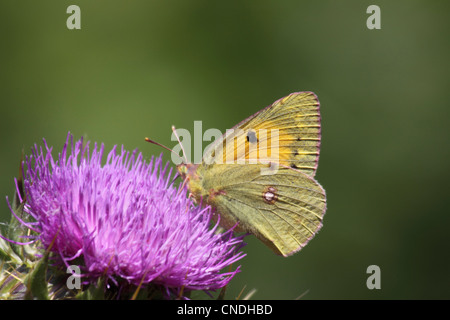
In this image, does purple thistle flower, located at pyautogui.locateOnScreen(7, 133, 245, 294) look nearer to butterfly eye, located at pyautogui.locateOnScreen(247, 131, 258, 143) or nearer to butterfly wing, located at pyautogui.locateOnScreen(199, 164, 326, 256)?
butterfly wing, located at pyautogui.locateOnScreen(199, 164, 326, 256)

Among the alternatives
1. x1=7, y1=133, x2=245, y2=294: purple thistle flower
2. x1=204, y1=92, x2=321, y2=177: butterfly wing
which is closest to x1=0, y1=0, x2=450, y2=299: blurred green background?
x1=204, y1=92, x2=321, y2=177: butterfly wing

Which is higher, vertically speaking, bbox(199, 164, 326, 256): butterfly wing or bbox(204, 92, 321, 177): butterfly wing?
bbox(204, 92, 321, 177): butterfly wing

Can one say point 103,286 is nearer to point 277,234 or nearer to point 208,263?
point 208,263

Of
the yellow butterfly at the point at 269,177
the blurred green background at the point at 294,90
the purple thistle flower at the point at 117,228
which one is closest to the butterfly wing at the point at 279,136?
the yellow butterfly at the point at 269,177

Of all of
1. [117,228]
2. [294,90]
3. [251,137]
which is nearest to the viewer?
[117,228]

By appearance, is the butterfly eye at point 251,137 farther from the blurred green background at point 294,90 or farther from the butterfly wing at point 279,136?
the blurred green background at point 294,90

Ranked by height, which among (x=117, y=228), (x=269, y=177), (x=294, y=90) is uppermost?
(x=294, y=90)

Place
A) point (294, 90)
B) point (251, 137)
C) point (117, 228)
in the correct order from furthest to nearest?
1. point (294, 90)
2. point (251, 137)
3. point (117, 228)

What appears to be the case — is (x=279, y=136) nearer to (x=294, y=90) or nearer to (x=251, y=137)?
(x=251, y=137)

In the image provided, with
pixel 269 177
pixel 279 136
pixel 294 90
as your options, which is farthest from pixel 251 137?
pixel 294 90
